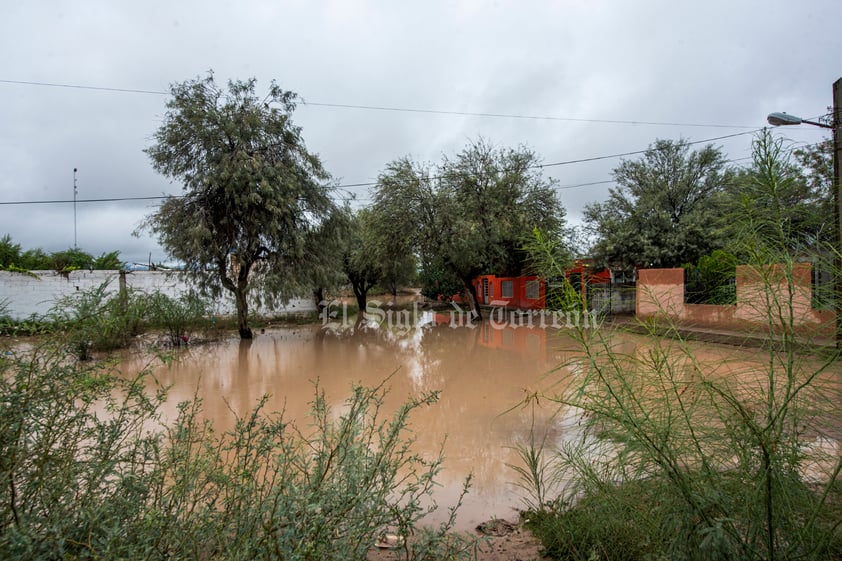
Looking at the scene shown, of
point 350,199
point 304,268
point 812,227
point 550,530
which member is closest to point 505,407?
A: point 550,530

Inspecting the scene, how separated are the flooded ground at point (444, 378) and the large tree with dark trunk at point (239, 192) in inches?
90.8

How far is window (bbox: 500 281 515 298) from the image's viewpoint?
21.2 metres

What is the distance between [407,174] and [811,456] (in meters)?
15.0

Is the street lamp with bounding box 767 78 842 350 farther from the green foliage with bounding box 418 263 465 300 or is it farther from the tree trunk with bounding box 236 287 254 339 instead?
the green foliage with bounding box 418 263 465 300

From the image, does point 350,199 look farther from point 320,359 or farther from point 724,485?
point 724,485

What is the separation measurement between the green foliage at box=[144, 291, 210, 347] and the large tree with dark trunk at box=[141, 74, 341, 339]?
0.63 m

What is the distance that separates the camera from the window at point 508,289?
69.4ft

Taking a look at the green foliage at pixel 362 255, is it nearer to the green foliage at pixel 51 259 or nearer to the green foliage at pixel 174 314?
the green foliage at pixel 174 314

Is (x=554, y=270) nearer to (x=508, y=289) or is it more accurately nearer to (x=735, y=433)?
(x=735, y=433)

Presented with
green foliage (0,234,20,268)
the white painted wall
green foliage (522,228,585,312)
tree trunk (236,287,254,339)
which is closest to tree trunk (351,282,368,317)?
the white painted wall

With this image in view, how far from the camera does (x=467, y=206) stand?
50.6ft

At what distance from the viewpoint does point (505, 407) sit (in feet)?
19.4

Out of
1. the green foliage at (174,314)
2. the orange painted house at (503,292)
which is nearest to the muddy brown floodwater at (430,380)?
the green foliage at (174,314)

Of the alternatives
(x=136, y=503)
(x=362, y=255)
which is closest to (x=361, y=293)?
(x=362, y=255)
